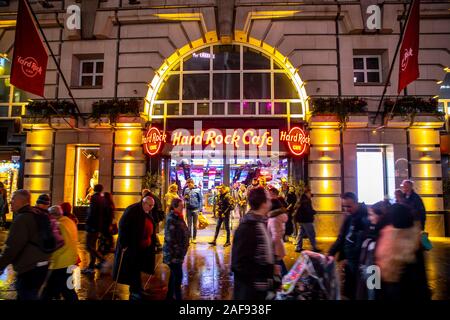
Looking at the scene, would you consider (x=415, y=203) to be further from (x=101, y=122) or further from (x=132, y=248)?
(x=101, y=122)

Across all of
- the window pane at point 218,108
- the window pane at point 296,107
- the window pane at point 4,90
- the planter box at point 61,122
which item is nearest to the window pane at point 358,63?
the window pane at point 296,107

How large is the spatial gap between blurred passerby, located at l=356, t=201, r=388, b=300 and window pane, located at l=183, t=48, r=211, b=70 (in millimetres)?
10705

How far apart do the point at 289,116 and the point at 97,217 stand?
8646 mm

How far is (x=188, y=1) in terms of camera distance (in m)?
13.5

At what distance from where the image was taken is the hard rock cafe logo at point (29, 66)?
1021 cm

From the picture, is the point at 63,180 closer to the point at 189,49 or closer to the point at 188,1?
the point at 189,49

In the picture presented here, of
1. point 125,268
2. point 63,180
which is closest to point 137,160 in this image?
point 63,180

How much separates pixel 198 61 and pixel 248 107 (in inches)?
120

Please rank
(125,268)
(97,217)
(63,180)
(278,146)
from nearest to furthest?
(125,268), (97,217), (278,146), (63,180)

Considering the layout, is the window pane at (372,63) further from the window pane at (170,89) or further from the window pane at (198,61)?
the window pane at (170,89)

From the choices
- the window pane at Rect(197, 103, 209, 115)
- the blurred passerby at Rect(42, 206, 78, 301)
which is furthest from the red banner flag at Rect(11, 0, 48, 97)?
the blurred passerby at Rect(42, 206, 78, 301)

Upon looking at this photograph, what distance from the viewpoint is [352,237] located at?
5285 mm

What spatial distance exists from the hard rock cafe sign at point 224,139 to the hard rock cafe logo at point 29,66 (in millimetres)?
4159

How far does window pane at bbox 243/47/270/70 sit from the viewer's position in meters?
13.8
